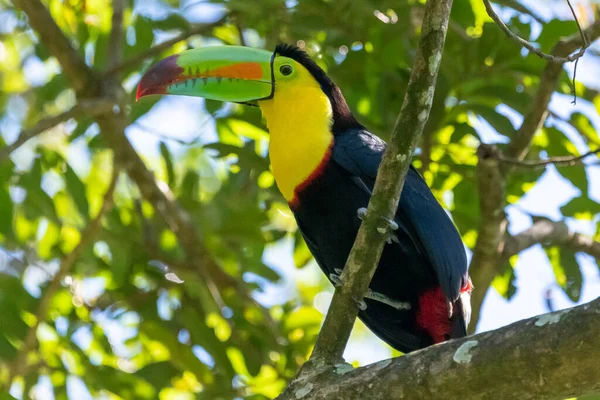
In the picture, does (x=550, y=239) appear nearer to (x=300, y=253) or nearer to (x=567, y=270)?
(x=567, y=270)

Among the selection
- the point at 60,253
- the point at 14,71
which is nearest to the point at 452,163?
the point at 60,253

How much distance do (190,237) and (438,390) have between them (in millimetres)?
2553

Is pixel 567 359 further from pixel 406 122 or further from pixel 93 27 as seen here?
pixel 93 27

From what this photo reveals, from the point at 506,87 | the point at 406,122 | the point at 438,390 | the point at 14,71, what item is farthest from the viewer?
the point at 14,71

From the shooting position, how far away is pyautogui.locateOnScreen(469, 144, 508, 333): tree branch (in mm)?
4273

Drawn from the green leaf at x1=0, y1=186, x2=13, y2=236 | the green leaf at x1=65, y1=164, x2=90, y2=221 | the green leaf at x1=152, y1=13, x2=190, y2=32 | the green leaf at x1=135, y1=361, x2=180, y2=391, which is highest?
the green leaf at x1=152, y1=13, x2=190, y2=32

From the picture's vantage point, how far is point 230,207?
4863mm

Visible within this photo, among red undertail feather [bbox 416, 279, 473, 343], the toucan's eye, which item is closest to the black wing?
red undertail feather [bbox 416, 279, 473, 343]

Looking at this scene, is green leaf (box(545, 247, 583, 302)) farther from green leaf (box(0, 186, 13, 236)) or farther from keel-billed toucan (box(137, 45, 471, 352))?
green leaf (box(0, 186, 13, 236))

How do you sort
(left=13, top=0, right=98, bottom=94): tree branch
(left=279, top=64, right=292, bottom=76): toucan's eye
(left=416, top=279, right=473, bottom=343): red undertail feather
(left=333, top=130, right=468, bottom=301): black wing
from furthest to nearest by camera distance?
1. (left=13, top=0, right=98, bottom=94): tree branch
2. (left=279, top=64, right=292, bottom=76): toucan's eye
3. (left=416, top=279, right=473, bottom=343): red undertail feather
4. (left=333, top=130, right=468, bottom=301): black wing

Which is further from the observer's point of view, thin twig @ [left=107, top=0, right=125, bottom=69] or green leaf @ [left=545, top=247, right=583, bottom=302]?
thin twig @ [left=107, top=0, right=125, bottom=69]

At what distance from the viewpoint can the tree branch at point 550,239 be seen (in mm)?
4680

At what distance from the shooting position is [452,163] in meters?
4.82

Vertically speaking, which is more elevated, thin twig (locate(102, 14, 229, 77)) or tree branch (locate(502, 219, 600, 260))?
thin twig (locate(102, 14, 229, 77))
